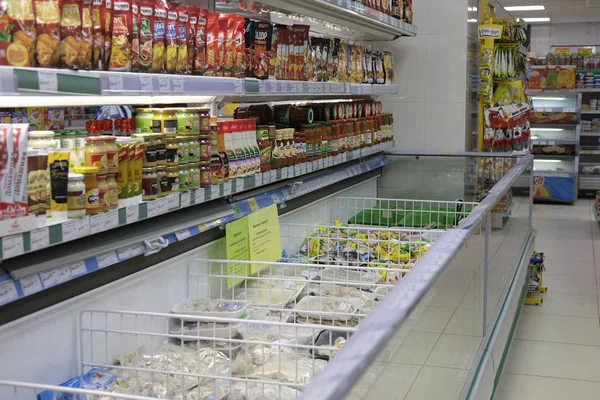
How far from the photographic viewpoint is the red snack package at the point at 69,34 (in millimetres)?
1920

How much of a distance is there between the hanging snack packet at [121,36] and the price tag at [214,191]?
73cm

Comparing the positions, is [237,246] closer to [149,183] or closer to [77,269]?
[149,183]

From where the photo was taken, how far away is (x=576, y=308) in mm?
5762

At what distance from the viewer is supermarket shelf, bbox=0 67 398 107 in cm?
173

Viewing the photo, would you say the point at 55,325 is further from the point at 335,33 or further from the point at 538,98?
the point at 538,98

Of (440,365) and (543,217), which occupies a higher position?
(440,365)

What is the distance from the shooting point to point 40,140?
1.94 m

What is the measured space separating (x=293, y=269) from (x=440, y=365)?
1.38m

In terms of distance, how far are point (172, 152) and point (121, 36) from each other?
1.59 feet

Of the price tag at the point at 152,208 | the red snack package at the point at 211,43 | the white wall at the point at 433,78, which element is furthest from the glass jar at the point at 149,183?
the white wall at the point at 433,78

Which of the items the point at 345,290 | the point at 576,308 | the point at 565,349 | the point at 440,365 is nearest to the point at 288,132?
the point at 345,290

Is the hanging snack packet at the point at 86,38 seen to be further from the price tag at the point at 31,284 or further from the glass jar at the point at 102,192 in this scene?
the price tag at the point at 31,284

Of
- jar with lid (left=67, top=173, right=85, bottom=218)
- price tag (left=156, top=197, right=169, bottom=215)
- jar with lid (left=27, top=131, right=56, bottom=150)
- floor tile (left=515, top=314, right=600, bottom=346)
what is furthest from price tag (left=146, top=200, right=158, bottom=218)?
floor tile (left=515, top=314, right=600, bottom=346)

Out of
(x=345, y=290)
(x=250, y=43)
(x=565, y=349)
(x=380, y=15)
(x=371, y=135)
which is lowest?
(x=565, y=349)
